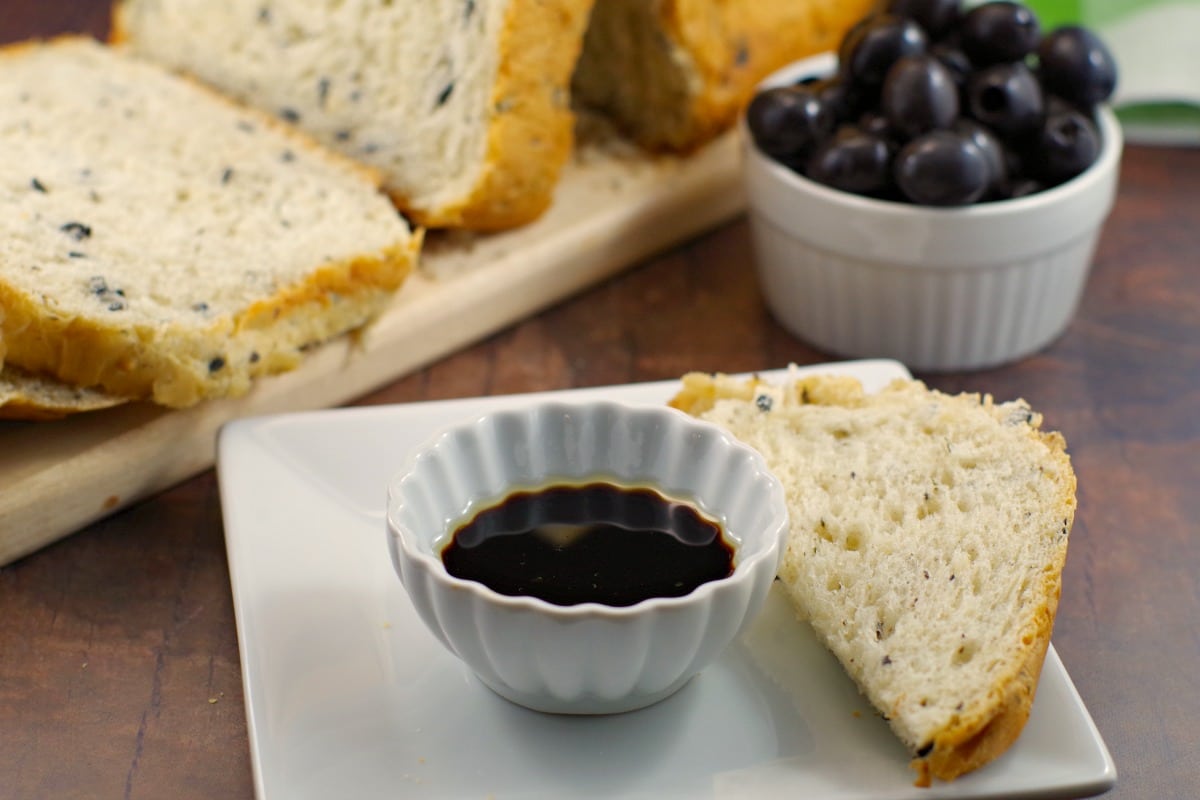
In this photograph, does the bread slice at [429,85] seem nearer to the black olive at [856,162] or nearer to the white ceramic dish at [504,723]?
the black olive at [856,162]

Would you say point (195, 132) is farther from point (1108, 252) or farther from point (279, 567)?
point (1108, 252)

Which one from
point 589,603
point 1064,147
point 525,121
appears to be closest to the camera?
point 589,603

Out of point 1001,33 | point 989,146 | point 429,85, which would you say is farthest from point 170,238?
point 1001,33

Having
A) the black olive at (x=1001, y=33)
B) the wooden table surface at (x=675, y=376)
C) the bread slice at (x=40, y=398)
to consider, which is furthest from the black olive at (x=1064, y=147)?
the bread slice at (x=40, y=398)

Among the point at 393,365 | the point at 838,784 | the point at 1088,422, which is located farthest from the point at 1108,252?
the point at 838,784

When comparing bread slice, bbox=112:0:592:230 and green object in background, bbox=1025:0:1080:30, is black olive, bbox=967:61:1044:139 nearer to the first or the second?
bread slice, bbox=112:0:592:230

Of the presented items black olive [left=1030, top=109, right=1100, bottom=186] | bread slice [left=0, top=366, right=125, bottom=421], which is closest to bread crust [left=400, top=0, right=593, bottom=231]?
bread slice [left=0, top=366, right=125, bottom=421]

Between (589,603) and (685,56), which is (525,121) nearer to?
(685,56)
